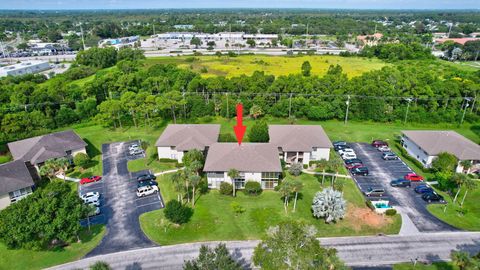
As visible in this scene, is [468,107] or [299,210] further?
[468,107]

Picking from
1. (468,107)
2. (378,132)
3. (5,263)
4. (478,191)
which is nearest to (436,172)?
(478,191)

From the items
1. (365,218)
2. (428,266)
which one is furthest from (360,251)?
(428,266)

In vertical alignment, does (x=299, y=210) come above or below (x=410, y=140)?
below

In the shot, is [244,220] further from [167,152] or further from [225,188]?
[167,152]

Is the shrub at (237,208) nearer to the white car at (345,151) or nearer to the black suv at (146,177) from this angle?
the black suv at (146,177)

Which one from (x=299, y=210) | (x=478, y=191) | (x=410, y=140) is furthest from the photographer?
(x=410, y=140)

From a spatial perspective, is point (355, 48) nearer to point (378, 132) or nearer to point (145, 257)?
point (378, 132)
